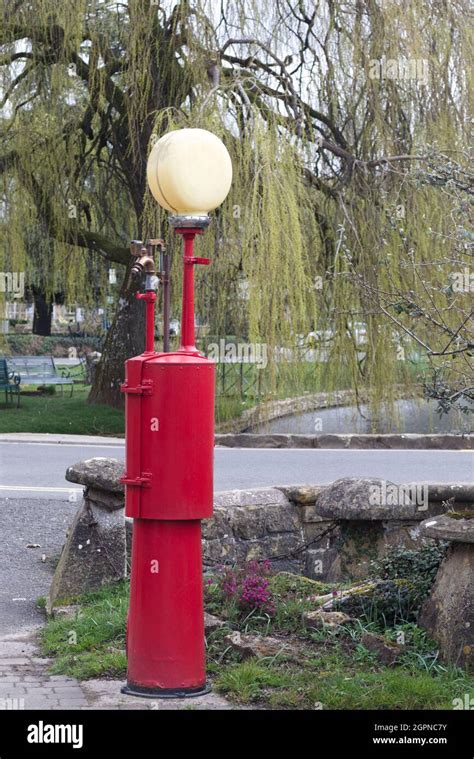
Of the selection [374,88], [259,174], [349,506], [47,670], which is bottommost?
[47,670]

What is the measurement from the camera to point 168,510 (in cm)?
502

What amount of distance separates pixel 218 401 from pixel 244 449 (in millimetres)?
769

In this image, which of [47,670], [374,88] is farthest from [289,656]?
[374,88]

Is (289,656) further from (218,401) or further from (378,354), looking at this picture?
(218,401)

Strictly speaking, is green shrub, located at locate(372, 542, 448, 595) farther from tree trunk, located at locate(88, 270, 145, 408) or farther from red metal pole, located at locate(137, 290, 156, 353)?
tree trunk, located at locate(88, 270, 145, 408)

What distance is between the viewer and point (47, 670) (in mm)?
5785

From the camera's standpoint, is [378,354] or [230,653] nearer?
[230,653]

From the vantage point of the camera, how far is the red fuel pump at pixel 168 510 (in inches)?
199

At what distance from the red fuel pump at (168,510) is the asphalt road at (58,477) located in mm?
1897

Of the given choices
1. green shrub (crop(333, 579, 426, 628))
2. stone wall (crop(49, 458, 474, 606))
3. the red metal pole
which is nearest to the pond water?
stone wall (crop(49, 458, 474, 606))

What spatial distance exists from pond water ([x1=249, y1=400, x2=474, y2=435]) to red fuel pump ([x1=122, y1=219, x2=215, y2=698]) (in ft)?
30.7

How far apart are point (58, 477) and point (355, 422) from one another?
15.1 feet

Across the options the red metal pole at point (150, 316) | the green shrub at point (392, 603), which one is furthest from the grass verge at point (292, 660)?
the red metal pole at point (150, 316)
